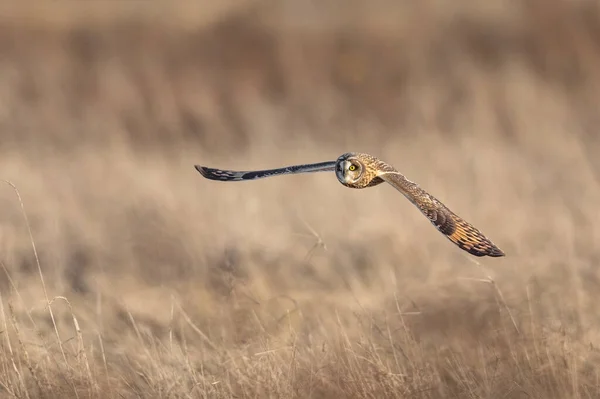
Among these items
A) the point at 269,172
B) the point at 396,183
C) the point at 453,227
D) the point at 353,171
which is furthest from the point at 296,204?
the point at 453,227

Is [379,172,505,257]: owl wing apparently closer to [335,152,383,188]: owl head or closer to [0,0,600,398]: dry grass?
[335,152,383,188]: owl head

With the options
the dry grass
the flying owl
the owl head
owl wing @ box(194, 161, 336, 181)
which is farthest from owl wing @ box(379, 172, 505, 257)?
the dry grass

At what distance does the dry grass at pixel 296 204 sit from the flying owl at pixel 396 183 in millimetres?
508

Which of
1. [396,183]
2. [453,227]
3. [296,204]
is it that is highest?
[396,183]

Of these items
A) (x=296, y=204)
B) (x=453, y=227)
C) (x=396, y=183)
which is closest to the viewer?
(x=453, y=227)

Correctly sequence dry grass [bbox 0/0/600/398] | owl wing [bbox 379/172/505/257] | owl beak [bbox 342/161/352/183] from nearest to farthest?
owl wing [bbox 379/172/505/257]
owl beak [bbox 342/161/352/183]
dry grass [bbox 0/0/600/398]

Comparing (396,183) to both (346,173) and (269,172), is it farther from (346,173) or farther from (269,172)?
(269,172)

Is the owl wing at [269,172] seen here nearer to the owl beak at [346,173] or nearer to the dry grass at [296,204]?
the owl beak at [346,173]

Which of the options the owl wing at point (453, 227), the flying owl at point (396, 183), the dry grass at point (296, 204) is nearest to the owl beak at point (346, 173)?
the flying owl at point (396, 183)

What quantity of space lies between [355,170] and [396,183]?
1.01ft

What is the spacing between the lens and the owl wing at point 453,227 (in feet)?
13.5

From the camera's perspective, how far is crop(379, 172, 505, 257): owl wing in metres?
4.13

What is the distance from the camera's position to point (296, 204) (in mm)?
10672

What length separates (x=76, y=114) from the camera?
595 inches
